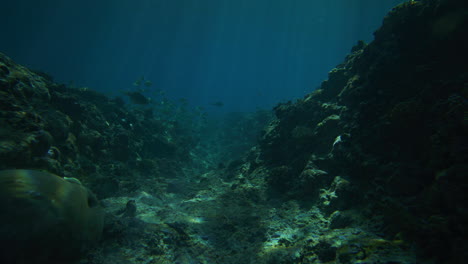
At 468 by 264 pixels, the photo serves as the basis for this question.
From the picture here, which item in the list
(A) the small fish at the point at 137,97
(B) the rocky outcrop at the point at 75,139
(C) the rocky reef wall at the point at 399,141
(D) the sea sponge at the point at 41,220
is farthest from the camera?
(A) the small fish at the point at 137,97

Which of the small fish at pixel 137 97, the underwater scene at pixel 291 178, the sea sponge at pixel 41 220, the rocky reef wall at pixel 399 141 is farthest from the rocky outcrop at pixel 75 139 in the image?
the rocky reef wall at pixel 399 141

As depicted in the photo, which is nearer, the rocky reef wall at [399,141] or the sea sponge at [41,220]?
the sea sponge at [41,220]

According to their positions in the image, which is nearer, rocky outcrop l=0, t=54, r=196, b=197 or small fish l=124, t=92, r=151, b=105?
rocky outcrop l=0, t=54, r=196, b=197

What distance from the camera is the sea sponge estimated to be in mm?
2607

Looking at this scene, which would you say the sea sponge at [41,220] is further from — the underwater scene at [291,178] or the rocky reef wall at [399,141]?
the rocky reef wall at [399,141]

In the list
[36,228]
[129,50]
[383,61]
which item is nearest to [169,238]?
[36,228]

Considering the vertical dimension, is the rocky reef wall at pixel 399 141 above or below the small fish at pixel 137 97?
below

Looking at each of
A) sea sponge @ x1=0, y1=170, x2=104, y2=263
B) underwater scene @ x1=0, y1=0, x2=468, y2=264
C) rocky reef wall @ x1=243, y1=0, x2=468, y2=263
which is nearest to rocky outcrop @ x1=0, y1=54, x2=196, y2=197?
underwater scene @ x1=0, y1=0, x2=468, y2=264

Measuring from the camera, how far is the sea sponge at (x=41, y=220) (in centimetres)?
261

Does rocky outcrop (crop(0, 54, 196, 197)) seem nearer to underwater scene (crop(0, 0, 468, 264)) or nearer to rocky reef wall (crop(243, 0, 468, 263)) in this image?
underwater scene (crop(0, 0, 468, 264))

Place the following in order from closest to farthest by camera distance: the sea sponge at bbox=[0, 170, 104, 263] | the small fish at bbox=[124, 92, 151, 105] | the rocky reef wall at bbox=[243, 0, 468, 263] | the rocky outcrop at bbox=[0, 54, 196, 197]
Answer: the sea sponge at bbox=[0, 170, 104, 263]
the rocky reef wall at bbox=[243, 0, 468, 263]
the rocky outcrop at bbox=[0, 54, 196, 197]
the small fish at bbox=[124, 92, 151, 105]

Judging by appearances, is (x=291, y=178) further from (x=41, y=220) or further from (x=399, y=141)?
(x=41, y=220)

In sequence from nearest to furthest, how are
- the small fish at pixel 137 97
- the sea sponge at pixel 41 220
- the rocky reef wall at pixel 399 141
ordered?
the sea sponge at pixel 41 220, the rocky reef wall at pixel 399 141, the small fish at pixel 137 97

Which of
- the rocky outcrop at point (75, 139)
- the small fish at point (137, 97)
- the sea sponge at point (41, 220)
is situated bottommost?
the sea sponge at point (41, 220)
